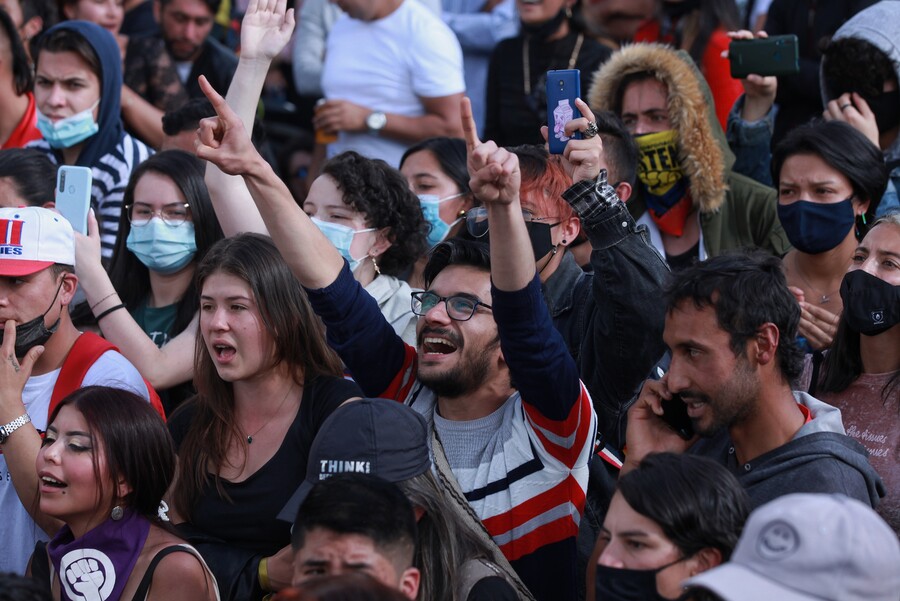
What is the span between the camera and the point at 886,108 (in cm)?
564

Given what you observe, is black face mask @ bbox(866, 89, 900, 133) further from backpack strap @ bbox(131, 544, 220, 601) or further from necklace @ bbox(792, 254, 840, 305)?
backpack strap @ bbox(131, 544, 220, 601)

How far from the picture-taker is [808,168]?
493cm

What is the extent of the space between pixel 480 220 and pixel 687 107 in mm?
1598

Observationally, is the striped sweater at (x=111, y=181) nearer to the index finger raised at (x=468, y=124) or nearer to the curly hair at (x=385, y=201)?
the curly hair at (x=385, y=201)

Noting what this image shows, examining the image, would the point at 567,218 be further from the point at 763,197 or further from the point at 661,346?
the point at 763,197

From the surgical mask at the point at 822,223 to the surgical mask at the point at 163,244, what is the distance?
2459mm

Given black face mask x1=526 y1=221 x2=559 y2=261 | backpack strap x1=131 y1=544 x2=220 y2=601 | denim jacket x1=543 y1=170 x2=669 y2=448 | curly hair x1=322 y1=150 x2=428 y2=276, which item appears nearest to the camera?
backpack strap x1=131 y1=544 x2=220 y2=601

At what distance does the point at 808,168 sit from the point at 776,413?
5.56 feet

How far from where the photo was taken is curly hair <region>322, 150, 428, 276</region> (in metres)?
5.14

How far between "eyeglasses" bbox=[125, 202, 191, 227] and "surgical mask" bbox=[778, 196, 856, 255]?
2492 millimetres

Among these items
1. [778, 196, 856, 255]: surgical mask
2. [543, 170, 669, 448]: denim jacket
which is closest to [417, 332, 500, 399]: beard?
[543, 170, 669, 448]: denim jacket

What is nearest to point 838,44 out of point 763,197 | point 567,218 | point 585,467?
point 763,197

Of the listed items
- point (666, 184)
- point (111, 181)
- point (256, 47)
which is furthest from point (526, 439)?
point (111, 181)

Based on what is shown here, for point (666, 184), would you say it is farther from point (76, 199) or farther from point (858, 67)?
point (76, 199)
